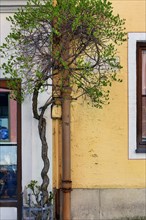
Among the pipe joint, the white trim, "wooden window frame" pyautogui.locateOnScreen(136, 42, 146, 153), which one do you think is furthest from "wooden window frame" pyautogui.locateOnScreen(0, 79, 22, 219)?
"wooden window frame" pyautogui.locateOnScreen(136, 42, 146, 153)

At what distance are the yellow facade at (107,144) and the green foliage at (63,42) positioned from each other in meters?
0.66

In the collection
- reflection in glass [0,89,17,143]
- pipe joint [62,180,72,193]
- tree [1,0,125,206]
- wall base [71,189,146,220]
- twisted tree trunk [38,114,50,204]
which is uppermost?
tree [1,0,125,206]

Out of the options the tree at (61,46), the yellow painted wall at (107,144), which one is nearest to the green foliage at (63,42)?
the tree at (61,46)

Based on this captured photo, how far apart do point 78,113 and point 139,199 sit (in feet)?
5.04

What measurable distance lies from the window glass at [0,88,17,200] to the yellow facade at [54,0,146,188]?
653 mm

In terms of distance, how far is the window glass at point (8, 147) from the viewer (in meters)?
6.62

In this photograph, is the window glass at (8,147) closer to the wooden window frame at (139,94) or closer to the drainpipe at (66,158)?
the drainpipe at (66,158)

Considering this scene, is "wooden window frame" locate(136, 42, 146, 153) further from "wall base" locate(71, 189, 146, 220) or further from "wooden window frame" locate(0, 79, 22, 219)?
"wooden window frame" locate(0, 79, 22, 219)

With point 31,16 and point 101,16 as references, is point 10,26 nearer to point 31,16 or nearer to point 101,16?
point 31,16

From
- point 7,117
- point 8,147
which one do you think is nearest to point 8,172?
point 8,147

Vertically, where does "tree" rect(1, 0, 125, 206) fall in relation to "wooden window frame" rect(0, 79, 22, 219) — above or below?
above

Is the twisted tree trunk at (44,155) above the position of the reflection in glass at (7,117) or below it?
below

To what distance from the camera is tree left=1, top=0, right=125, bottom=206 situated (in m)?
5.53

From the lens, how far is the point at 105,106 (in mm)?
6625
